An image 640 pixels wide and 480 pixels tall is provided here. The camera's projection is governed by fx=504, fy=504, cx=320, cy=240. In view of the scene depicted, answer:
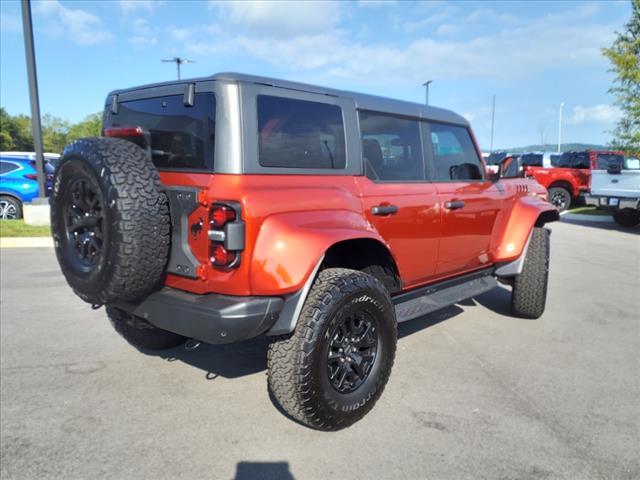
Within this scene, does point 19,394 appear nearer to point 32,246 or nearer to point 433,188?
point 433,188

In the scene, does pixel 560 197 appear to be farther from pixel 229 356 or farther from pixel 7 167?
pixel 7 167

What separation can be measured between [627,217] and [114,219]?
13.7 meters

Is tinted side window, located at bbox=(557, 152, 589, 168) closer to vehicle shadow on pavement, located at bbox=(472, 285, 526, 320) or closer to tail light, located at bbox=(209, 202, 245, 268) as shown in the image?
vehicle shadow on pavement, located at bbox=(472, 285, 526, 320)

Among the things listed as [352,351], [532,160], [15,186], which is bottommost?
[352,351]

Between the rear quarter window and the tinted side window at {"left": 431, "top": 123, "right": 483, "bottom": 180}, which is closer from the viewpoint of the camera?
the tinted side window at {"left": 431, "top": 123, "right": 483, "bottom": 180}

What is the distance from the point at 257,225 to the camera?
2592 millimetres

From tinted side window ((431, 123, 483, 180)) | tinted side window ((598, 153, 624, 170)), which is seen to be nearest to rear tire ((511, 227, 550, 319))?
tinted side window ((431, 123, 483, 180))

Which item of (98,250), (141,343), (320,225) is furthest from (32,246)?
(320,225)

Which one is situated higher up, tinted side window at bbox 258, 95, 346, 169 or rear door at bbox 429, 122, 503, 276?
tinted side window at bbox 258, 95, 346, 169

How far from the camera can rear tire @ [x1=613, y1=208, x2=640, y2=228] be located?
12.7m

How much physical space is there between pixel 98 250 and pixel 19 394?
4.52 ft

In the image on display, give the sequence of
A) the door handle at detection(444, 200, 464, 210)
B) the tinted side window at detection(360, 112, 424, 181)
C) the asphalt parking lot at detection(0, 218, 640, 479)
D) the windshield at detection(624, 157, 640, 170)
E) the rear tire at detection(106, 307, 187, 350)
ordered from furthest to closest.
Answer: the windshield at detection(624, 157, 640, 170) < the door handle at detection(444, 200, 464, 210) < the rear tire at detection(106, 307, 187, 350) < the tinted side window at detection(360, 112, 424, 181) < the asphalt parking lot at detection(0, 218, 640, 479)

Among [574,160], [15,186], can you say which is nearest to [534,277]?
[15,186]

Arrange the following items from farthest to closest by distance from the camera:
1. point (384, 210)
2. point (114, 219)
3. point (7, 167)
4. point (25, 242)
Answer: point (7, 167) < point (25, 242) < point (384, 210) < point (114, 219)
